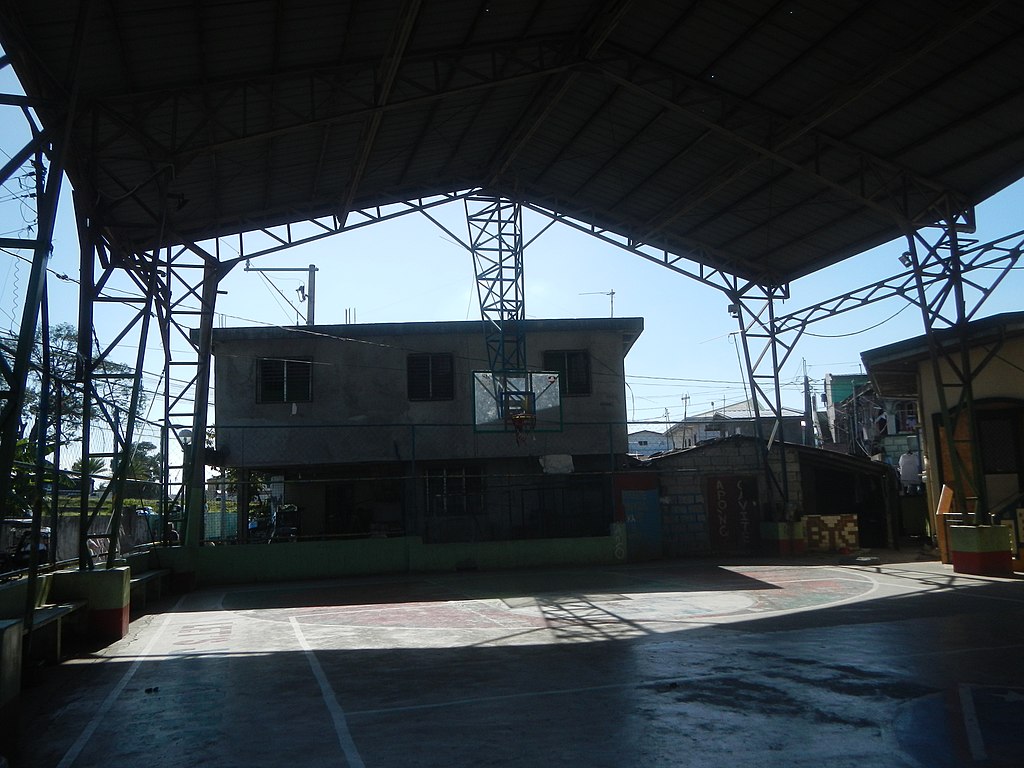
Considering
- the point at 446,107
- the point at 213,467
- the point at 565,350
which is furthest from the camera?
the point at 565,350

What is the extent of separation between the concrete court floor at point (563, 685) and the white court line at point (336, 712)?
0.03 metres

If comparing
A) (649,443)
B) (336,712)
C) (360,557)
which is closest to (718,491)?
(360,557)

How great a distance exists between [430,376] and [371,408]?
80.8 inches

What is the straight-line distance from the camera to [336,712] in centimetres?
689

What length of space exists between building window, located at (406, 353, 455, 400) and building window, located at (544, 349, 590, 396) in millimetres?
3081

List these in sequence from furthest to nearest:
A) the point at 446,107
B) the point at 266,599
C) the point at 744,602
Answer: the point at 446,107 < the point at 266,599 < the point at 744,602

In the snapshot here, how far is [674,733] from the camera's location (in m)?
5.88

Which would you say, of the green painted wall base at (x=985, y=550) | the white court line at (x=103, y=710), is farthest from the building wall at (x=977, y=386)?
the white court line at (x=103, y=710)

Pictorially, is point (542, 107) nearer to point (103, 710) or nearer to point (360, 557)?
point (360, 557)

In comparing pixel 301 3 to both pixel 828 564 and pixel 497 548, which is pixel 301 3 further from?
pixel 828 564

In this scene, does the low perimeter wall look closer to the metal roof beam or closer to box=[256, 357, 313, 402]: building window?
box=[256, 357, 313, 402]: building window

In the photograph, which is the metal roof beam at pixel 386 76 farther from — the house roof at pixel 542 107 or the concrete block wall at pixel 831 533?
the concrete block wall at pixel 831 533

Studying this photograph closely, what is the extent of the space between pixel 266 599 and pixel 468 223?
12657 millimetres

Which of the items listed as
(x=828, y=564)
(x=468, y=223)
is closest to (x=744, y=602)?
(x=828, y=564)
